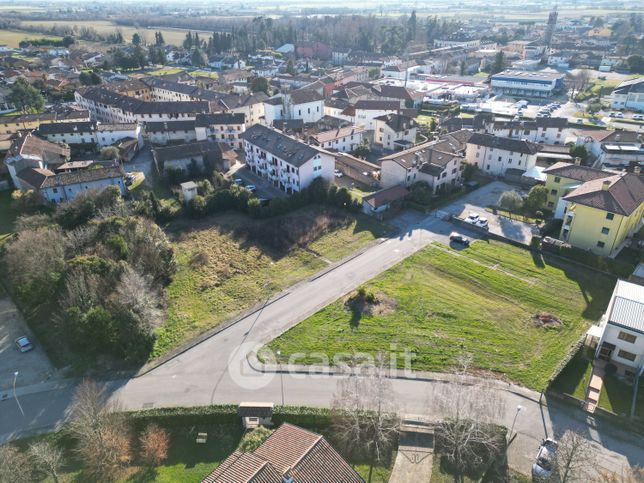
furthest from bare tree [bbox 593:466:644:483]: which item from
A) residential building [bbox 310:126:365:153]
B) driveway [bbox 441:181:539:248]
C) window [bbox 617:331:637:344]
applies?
residential building [bbox 310:126:365:153]

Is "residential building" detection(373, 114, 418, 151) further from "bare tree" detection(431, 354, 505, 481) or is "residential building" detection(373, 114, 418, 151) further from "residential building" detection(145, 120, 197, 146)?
"bare tree" detection(431, 354, 505, 481)

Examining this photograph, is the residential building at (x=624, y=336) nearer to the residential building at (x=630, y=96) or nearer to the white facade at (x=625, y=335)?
the white facade at (x=625, y=335)

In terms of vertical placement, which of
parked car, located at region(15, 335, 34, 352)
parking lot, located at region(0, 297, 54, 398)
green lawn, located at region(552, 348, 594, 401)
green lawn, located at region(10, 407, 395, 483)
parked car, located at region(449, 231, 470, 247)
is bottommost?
parking lot, located at region(0, 297, 54, 398)

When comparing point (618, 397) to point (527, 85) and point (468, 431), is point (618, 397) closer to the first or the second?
point (468, 431)

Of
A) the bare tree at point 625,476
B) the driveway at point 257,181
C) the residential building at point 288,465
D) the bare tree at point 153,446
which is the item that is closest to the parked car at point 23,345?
the bare tree at point 153,446

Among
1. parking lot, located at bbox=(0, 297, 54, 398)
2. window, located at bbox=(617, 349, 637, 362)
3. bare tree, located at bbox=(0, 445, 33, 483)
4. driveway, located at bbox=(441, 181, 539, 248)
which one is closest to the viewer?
bare tree, located at bbox=(0, 445, 33, 483)

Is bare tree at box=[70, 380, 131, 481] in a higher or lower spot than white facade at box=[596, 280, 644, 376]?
lower
